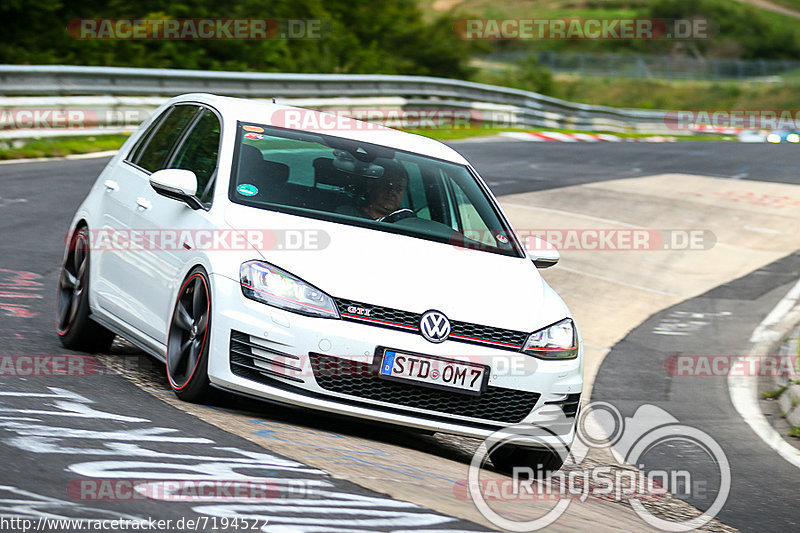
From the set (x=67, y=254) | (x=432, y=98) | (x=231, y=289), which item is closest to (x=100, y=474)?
(x=231, y=289)

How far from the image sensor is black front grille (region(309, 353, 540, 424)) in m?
5.44

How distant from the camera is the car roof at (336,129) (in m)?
6.71

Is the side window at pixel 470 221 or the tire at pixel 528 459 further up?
the side window at pixel 470 221

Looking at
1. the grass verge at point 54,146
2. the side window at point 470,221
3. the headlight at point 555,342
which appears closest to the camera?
the headlight at point 555,342

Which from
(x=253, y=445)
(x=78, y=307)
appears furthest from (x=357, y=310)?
(x=78, y=307)

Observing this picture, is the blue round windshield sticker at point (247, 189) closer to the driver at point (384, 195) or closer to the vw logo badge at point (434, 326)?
the driver at point (384, 195)

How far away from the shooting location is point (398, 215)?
21.3ft

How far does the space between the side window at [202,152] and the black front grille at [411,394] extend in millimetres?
1360

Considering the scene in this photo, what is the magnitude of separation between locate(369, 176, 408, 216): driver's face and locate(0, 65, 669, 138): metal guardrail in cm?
1074

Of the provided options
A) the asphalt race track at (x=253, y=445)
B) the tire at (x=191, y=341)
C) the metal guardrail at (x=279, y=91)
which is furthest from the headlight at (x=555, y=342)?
the metal guardrail at (x=279, y=91)

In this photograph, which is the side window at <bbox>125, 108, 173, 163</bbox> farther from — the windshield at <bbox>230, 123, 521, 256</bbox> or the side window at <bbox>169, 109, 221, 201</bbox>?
the windshield at <bbox>230, 123, 521, 256</bbox>

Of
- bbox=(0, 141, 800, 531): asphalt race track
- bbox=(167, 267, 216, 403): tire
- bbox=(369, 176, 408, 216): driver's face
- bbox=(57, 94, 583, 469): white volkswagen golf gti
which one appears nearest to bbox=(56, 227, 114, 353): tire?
bbox=(57, 94, 583, 469): white volkswagen golf gti

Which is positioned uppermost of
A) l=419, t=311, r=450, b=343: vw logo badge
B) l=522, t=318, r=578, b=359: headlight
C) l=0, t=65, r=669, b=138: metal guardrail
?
l=0, t=65, r=669, b=138: metal guardrail

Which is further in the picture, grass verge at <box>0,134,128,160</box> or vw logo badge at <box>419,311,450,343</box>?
grass verge at <box>0,134,128,160</box>
